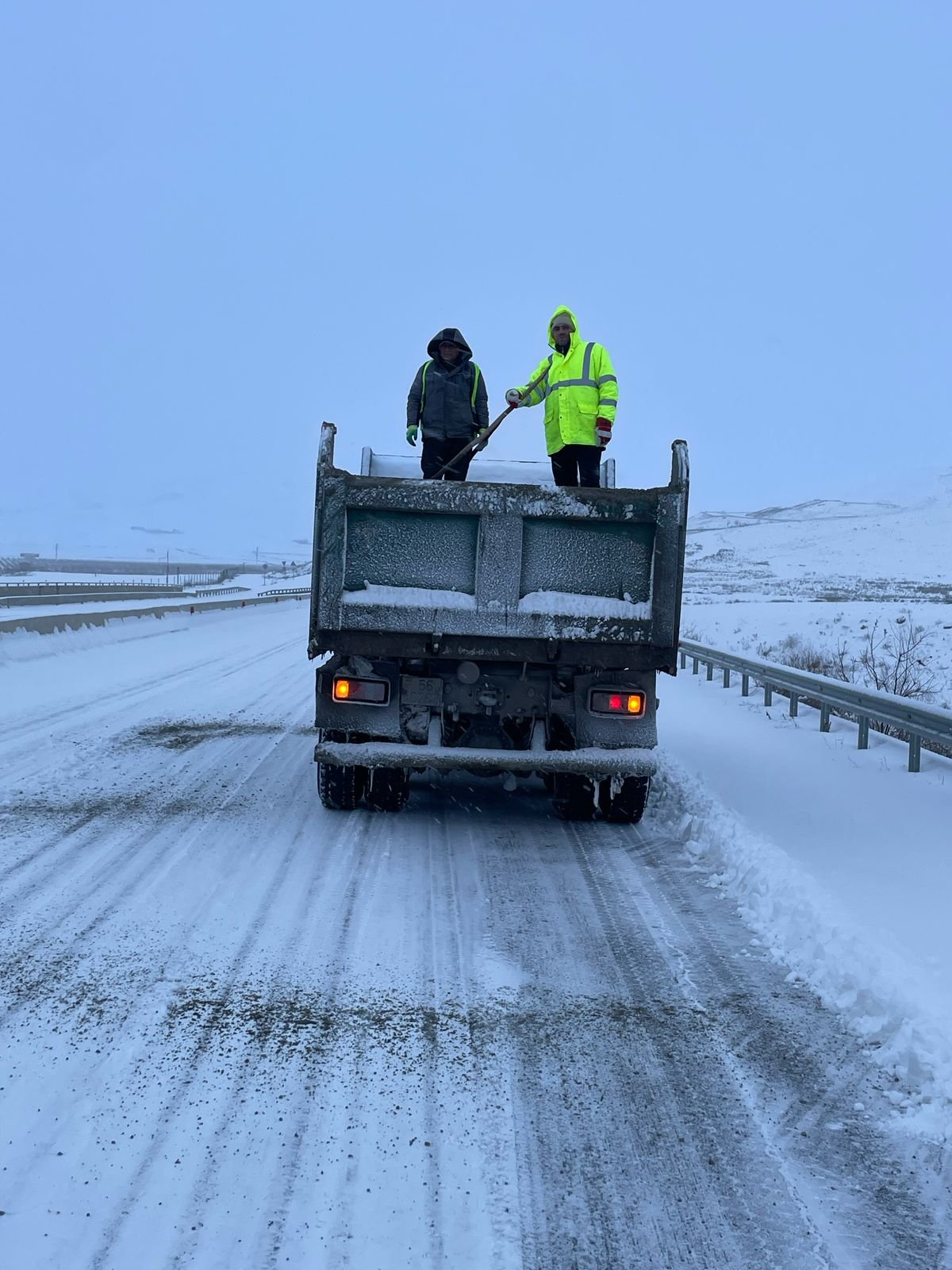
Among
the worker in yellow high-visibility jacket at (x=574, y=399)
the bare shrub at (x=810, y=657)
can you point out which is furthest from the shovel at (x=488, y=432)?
the bare shrub at (x=810, y=657)

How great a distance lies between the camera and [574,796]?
7.56 m

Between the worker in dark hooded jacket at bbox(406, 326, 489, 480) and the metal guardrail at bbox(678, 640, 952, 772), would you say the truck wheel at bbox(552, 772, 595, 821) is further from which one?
the metal guardrail at bbox(678, 640, 952, 772)

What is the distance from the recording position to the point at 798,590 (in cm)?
5525

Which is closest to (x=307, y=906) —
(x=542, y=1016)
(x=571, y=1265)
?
(x=542, y=1016)

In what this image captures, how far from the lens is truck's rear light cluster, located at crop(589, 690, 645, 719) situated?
6.96 metres

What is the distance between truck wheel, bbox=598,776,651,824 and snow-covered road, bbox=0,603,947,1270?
0.43 meters

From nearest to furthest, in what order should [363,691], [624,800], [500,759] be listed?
[500,759]
[363,691]
[624,800]

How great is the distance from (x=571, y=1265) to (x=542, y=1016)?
1.50 metres

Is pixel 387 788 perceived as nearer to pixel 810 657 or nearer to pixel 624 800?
pixel 624 800

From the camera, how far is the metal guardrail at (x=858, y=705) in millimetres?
8453

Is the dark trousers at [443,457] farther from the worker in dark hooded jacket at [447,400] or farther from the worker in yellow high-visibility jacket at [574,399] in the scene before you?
the worker in yellow high-visibility jacket at [574,399]

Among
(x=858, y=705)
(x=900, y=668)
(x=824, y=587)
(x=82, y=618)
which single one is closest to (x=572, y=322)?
(x=858, y=705)

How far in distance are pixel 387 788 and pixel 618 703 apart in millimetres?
1781

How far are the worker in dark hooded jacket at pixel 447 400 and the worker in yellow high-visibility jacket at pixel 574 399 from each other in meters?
0.50
